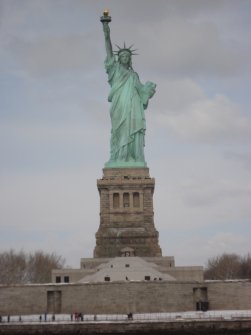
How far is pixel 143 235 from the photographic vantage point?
61062 millimetres

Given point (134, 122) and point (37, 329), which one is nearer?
point (37, 329)

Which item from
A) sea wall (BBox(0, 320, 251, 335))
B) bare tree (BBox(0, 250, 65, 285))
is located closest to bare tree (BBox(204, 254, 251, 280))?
bare tree (BBox(0, 250, 65, 285))

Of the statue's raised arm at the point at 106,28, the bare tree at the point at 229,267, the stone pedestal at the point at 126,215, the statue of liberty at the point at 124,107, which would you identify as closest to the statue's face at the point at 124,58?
the statue of liberty at the point at 124,107

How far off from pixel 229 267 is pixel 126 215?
22.0 metres

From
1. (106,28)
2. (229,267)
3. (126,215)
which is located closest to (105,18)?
(106,28)

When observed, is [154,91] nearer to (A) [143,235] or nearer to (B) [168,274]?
(A) [143,235]

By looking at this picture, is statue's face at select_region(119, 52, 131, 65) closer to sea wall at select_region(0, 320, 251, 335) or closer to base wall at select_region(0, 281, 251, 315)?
base wall at select_region(0, 281, 251, 315)

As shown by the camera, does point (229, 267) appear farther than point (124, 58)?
Yes

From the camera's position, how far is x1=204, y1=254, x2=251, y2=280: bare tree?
253 feet

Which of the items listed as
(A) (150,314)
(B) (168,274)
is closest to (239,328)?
(A) (150,314)

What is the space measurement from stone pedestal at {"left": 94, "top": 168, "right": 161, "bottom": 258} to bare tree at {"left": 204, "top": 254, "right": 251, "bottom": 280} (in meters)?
17.5

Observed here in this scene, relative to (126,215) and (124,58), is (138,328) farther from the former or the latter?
(124,58)

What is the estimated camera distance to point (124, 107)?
215 ft

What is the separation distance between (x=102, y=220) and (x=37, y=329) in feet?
80.5
